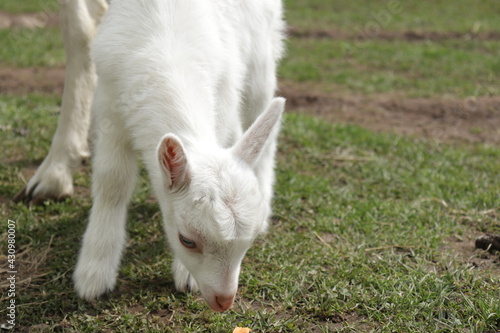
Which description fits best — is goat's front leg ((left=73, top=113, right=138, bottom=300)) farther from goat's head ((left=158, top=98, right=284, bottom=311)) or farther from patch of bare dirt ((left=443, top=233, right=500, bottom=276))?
patch of bare dirt ((left=443, top=233, right=500, bottom=276))

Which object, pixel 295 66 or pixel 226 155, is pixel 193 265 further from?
pixel 295 66

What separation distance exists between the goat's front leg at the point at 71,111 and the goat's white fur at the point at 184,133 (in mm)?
25

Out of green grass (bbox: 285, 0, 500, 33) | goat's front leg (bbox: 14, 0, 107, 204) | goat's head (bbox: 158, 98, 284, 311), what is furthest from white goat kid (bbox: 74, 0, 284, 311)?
green grass (bbox: 285, 0, 500, 33)

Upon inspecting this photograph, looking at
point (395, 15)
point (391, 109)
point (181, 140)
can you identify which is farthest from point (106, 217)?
point (395, 15)

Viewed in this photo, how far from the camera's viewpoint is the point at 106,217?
350cm

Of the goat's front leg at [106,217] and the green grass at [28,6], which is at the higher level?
the goat's front leg at [106,217]

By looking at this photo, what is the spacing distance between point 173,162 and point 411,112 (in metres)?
5.05

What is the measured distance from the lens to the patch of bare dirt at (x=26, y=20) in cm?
1042

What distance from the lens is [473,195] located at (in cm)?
483

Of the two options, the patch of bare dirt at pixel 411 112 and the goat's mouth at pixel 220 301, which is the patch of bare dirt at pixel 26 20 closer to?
the patch of bare dirt at pixel 411 112

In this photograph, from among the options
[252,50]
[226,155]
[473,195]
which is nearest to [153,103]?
[226,155]

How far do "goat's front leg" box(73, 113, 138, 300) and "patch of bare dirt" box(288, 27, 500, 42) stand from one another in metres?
8.19

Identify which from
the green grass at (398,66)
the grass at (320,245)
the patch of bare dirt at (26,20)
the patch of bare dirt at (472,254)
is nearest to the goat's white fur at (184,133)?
the grass at (320,245)

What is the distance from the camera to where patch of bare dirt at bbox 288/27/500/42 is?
36.2ft
